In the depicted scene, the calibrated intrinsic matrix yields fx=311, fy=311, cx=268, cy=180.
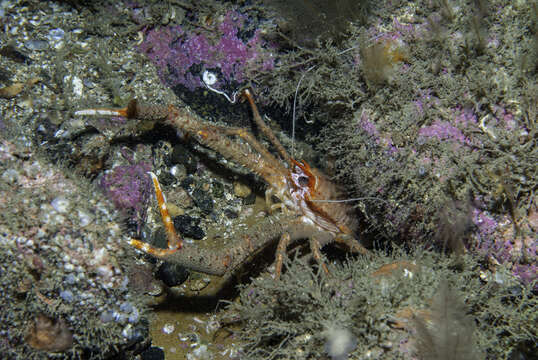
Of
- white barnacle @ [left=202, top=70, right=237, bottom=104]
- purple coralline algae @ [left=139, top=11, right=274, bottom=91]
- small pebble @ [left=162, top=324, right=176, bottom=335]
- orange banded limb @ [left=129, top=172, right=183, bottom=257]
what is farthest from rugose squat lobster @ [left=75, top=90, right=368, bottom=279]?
small pebble @ [left=162, top=324, right=176, bottom=335]

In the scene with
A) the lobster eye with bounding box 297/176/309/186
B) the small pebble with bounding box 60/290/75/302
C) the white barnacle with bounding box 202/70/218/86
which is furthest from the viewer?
the lobster eye with bounding box 297/176/309/186

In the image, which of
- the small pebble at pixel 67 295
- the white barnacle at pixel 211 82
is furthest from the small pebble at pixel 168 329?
the white barnacle at pixel 211 82

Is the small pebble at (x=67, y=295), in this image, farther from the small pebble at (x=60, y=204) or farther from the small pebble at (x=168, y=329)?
the small pebble at (x=168, y=329)

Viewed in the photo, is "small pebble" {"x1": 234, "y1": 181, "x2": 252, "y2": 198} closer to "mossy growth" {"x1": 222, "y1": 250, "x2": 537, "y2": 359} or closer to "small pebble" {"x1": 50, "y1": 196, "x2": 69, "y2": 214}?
"mossy growth" {"x1": 222, "y1": 250, "x2": 537, "y2": 359}

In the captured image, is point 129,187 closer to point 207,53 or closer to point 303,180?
point 207,53

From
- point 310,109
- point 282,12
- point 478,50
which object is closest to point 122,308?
point 310,109

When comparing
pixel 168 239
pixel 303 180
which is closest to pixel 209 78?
pixel 303 180

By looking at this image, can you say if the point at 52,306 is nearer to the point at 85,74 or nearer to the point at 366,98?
the point at 85,74
